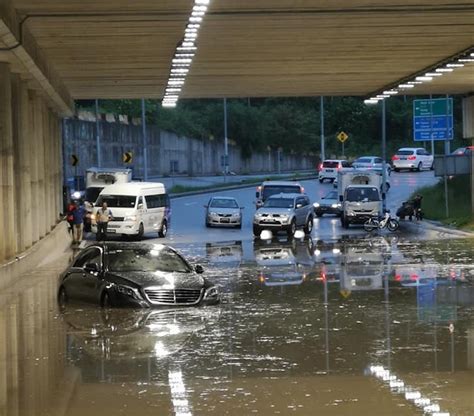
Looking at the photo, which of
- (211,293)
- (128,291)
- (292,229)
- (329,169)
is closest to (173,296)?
(128,291)

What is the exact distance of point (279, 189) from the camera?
55375mm

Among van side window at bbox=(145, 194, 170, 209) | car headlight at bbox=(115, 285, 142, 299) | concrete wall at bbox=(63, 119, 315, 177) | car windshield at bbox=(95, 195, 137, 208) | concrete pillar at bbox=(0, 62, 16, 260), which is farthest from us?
concrete wall at bbox=(63, 119, 315, 177)

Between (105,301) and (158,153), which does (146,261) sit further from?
(158,153)

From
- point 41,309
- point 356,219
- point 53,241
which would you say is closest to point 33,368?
point 41,309

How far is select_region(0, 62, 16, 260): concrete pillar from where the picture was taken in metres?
30.0

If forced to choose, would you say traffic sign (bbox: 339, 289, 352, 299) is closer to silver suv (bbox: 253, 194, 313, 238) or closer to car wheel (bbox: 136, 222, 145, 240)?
silver suv (bbox: 253, 194, 313, 238)

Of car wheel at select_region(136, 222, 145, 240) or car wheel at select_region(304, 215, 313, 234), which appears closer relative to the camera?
car wheel at select_region(136, 222, 145, 240)

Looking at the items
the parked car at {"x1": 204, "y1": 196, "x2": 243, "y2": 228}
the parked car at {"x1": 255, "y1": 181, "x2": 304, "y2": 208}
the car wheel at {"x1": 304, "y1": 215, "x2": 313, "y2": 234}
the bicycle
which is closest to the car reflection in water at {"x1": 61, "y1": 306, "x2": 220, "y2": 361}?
the car wheel at {"x1": 304, "y1": 215, "x2": 313, "y2": 234}

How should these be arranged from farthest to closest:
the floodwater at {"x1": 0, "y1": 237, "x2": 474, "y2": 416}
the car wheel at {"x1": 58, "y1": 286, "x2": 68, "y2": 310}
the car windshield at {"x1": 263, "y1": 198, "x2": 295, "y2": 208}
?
the car windshield at {"x1": 263, "y1": 198, "x2": 295, "y2": 208} < the car wheel at {"x1": 58, "y1": 286, "x2": 68, "y2": 310} < the floodwater at {"x1": 0, "y1": 237, "x2": 474, "y2": 416}

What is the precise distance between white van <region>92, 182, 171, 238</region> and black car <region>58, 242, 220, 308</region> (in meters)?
24.3

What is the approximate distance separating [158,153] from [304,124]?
25975 mm

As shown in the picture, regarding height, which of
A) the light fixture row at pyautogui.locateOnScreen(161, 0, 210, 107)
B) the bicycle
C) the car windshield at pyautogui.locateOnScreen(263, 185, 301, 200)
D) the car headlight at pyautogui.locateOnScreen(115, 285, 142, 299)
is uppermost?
the light fixture row at pyautogui.locateOnScreen(161, 0, 210, 107)

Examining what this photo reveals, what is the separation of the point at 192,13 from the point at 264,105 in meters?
101

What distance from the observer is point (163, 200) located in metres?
50.4
